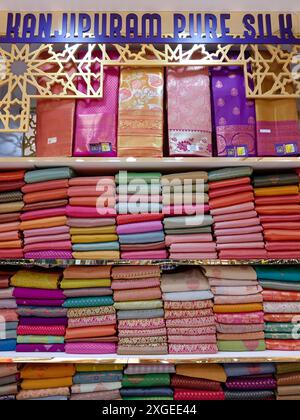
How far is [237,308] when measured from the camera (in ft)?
4.78

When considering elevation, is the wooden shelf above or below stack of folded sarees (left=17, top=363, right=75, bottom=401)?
above

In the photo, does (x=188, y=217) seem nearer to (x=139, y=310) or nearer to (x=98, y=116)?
(x=139, y=310)

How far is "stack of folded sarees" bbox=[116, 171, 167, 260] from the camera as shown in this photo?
145cm

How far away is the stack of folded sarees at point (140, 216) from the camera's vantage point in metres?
1.45

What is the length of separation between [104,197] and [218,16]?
116 cm

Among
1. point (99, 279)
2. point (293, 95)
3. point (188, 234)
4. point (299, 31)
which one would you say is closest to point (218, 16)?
point (299, 31)

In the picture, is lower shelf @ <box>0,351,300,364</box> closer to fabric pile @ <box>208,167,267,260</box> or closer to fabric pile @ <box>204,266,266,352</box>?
fabric pile @ <box>204,266,266,352</box>

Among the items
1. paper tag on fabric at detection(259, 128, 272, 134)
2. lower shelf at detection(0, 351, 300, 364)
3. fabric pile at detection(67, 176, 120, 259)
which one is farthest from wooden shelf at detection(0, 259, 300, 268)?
paper tag on fabric at detection(259, 128, 272, 134)

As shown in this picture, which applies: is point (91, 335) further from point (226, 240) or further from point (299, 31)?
point (299, 31)

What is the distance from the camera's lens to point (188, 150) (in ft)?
4.83

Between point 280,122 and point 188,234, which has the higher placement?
point 280,122

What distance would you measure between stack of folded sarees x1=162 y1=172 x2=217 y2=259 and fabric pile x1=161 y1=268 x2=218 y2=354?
16 centimetres

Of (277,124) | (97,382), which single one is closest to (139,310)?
(97,382)

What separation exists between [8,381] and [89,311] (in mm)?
499
